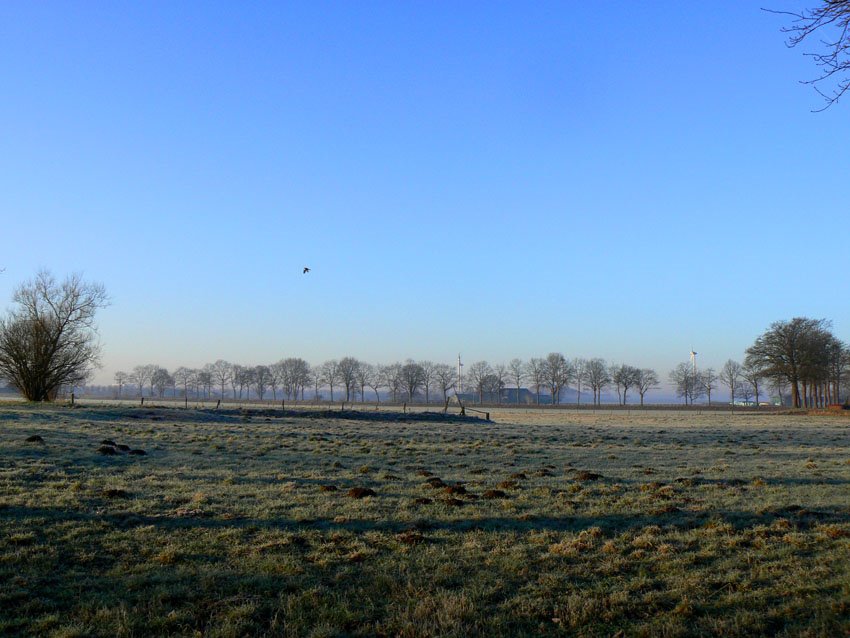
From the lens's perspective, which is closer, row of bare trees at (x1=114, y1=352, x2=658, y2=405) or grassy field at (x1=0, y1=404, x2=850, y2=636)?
grassy field at (x1=0, y1=404, x2=850, y2=636)

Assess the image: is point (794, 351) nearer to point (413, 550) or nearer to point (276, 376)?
point (413, 550)

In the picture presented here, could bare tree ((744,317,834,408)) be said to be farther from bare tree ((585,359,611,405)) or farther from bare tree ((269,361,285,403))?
bare tree ((269,361,285,403))

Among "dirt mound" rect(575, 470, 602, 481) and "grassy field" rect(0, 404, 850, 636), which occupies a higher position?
"grassy field" rect(0, 404, 850, 636)

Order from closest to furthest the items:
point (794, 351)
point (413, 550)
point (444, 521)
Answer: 1. point (413, 550)
2. point (444, 521)
3. point (794, 351)

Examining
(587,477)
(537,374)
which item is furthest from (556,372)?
(587,477)

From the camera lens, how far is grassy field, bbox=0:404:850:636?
661 centimetres

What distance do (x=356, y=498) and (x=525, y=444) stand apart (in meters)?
17.2

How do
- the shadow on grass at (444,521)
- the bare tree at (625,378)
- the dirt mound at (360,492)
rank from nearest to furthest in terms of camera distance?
1. the shadow on grass at (444,521)
2. the dirt mound at (360,492)
3. the bare tree at (625,378)

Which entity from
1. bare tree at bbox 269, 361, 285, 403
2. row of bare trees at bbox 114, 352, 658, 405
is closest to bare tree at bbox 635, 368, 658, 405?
row of bare trees at bbox 114, 352, 658, 405

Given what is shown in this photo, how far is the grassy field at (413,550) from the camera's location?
6608 millimetres

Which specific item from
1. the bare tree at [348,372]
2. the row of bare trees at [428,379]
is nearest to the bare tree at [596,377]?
the row of bare trees at [428,379]

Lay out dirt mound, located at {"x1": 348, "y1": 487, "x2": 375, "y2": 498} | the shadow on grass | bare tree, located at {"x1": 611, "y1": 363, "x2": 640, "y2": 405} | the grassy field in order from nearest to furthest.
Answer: the grassy field
the shadow on grass
dirt mound, located at {"x1": 348, "y1": 487, "x2": 375, "y2": 498}
bare tree, located at {"x1": 611, "y1": 363, "x2": 640, "y2": 405}

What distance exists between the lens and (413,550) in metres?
9.19

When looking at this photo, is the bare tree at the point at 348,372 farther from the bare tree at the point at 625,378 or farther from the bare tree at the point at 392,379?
the bare tree at the point at 625,378
